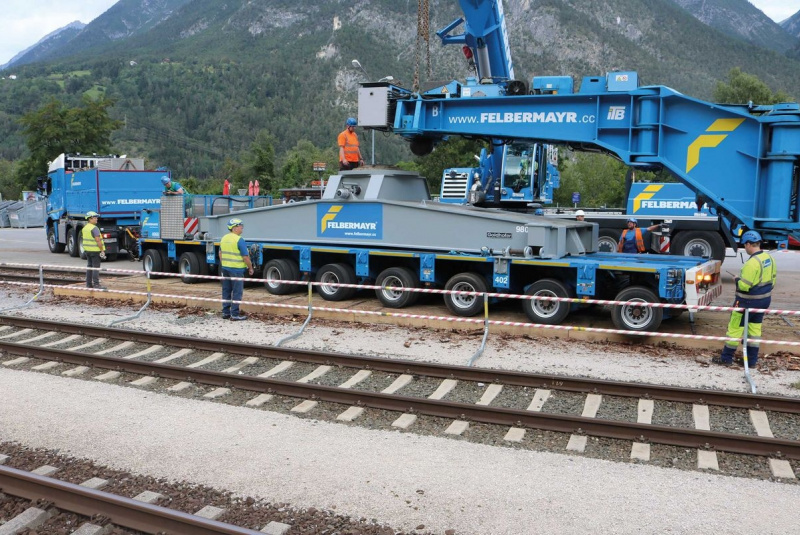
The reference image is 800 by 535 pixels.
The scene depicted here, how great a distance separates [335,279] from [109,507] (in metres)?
8.98

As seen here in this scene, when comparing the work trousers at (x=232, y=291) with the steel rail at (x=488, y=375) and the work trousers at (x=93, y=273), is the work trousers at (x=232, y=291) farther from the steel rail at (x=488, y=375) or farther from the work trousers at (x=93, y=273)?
the work trousers at (x=93, y=273)

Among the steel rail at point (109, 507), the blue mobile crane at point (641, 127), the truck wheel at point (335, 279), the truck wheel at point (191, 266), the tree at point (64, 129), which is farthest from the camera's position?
the tree at point (64, 129)

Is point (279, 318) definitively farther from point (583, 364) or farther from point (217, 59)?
point (217, 59)

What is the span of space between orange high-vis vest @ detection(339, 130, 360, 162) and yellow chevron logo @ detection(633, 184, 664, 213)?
10.0 meters

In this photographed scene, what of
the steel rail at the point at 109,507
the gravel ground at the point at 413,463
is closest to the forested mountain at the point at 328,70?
the gravel ground at the point at 413,463

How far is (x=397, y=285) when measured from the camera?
13.0 m

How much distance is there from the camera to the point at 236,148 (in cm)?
12912

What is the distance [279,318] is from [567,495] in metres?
8.09

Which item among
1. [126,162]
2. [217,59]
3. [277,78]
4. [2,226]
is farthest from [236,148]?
[126,162]

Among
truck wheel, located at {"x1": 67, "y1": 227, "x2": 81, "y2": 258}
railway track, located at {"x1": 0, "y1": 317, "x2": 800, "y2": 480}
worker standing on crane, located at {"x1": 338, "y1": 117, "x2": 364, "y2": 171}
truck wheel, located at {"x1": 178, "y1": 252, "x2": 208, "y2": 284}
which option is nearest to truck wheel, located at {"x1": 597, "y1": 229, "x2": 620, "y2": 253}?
worker standing on crane, located at {"x1": 338, "y1": 117, "x2": 364, "y2": 171}

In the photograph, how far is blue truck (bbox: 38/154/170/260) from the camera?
23.4 metres

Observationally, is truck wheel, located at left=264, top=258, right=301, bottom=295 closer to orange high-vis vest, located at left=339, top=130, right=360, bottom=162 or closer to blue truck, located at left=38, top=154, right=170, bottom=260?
orange high-vis vest, located at left=339, top=130, right=360, bottom=162

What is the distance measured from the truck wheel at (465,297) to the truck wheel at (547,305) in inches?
33.5

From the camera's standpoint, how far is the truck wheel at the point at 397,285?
12.8 meters
